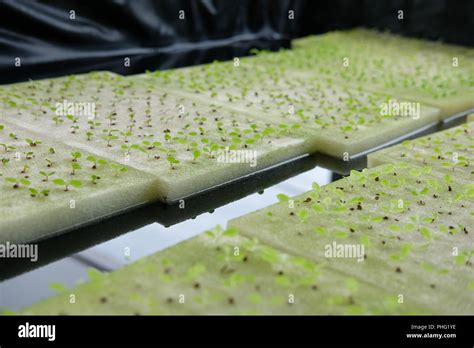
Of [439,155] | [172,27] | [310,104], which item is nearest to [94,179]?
[439,155]

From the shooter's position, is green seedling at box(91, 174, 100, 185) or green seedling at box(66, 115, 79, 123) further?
green seedling at box(66, 115, 79, 123)

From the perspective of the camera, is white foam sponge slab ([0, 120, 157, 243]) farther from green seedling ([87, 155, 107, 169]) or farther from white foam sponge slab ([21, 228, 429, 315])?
white foam sponge slab ([21, 228, 429, 315])

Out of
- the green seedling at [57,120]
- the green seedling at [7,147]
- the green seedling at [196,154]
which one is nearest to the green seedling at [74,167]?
the green seedling at [7,147]

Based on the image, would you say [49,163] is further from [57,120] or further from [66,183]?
[57,120]

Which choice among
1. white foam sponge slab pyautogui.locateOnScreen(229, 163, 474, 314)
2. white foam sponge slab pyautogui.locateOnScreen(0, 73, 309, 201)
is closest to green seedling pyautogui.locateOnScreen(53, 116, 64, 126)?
white foam sponge slab pyautogui.locateOnScreen(0, 73, 309, 201)

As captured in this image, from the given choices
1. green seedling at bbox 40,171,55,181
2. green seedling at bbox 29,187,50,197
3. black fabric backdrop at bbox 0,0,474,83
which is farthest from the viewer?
black fabric backdrop at bbox 0,0,474,83

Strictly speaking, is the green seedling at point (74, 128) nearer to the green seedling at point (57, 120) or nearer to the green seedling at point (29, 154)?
the green seedling at point (57, 120)
